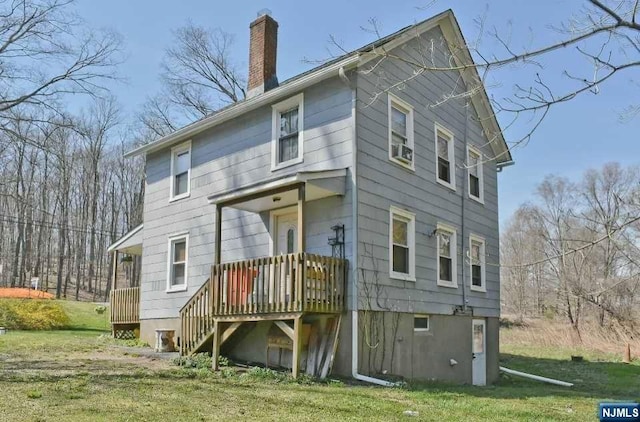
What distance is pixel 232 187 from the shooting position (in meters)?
13.7

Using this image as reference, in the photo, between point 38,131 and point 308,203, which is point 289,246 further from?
point 38,131

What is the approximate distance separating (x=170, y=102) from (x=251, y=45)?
17419 millimetres

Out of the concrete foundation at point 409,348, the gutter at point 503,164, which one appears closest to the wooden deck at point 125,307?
the concrete foundation at point 409,348

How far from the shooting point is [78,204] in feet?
134

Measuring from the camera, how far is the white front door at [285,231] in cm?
1225

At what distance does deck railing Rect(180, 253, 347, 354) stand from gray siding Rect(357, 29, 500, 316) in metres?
0.72

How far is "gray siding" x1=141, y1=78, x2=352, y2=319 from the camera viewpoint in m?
11.5

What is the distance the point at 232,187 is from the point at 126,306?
5.84 meters

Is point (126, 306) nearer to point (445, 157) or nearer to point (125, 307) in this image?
point (125, 307)

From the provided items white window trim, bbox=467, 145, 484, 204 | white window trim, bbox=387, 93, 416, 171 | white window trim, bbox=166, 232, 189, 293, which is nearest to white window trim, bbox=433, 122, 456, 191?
white window trim, bbox=467, 145, 484, 204

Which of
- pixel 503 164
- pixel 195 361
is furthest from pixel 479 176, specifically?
pixel 195 361

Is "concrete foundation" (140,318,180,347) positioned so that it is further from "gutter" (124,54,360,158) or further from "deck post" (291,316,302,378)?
"deck post" (291,316,302,378)

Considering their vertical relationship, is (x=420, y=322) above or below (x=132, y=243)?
below

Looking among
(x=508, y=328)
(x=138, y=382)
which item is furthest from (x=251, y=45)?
(x=508, y=328)
